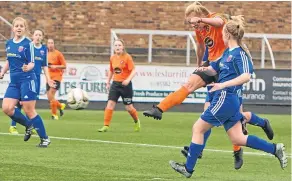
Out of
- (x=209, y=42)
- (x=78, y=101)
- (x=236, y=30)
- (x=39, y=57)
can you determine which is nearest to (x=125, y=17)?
(x=78, y=101)

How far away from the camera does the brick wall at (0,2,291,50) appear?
3703 centimetres

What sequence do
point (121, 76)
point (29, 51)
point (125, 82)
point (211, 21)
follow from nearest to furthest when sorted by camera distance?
1. point (211, 21)
2. point (29, 51)
3. point (125, 82)
4. point (121, 76)

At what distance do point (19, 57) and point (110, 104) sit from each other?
17.2 feet

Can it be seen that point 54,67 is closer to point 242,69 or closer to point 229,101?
point 229,101

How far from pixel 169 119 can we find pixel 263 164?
482 inches

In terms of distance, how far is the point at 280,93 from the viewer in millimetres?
31312

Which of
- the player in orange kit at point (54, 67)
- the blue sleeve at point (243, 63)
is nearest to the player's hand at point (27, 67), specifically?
the blue sleeve at point (243, 63)

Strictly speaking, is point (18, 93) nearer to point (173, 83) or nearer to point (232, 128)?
point (232, 128)

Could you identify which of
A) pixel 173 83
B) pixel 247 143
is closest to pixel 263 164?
pixel 247 143

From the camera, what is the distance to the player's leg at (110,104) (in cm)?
2052

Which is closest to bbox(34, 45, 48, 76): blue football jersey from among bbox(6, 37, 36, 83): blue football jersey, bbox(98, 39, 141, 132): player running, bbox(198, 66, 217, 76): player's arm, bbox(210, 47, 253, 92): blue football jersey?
bbox(98, 39, 141, 132): player running

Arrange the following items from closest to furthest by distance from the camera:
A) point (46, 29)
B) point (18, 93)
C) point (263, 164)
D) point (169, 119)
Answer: point (263, 164), point (18, 93), point (169, 119), point (46, 29)

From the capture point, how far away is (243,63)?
11523mm

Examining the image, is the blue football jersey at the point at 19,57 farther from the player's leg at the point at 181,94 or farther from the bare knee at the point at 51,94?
the bare knee at the point at 51,94
